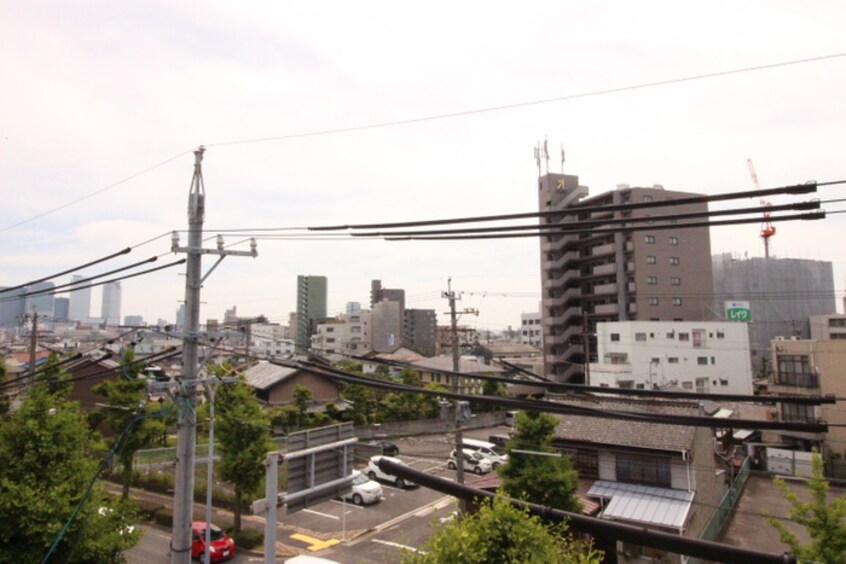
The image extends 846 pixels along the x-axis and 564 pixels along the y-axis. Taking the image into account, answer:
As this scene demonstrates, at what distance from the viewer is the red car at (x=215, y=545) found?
721 inches

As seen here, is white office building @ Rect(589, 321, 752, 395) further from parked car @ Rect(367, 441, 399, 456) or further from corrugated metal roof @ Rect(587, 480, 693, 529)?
corrugated metal roof @ Rect(587, 480, 693, 529)

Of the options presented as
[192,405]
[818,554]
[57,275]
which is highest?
[57,275]

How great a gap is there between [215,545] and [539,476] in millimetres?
11826

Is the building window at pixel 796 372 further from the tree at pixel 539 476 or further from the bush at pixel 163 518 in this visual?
the bush at pixel 163 518

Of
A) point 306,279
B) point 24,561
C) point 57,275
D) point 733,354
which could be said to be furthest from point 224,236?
point 306,279

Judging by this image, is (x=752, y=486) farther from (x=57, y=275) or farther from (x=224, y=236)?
(x=57, y=275)

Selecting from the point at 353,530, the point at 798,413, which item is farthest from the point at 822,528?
the point at 798,413

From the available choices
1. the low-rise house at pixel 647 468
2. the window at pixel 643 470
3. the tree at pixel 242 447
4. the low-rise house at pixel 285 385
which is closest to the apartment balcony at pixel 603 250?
the low-rise house at pixel 285 385

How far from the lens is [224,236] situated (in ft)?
33.6

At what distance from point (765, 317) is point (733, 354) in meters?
25.1

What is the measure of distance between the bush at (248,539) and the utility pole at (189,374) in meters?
12.3

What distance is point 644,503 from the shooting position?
18484mm

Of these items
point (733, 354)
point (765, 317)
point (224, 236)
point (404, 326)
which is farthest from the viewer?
point (404, 326)

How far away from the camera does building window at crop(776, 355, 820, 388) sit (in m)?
32.7
